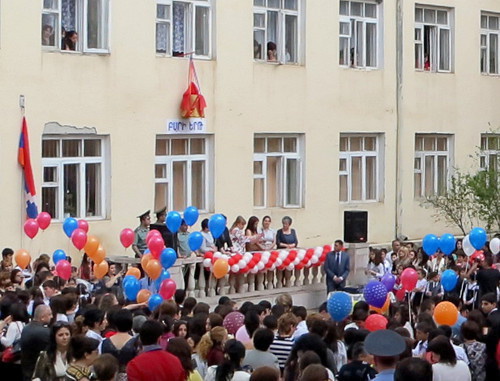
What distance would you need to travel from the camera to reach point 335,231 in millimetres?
30484

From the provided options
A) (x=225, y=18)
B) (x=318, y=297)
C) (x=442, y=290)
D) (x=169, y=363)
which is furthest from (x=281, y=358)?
(x=225, y=18)

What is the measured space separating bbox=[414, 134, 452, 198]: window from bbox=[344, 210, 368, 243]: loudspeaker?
537 centimetres

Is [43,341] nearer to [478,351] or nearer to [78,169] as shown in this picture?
[478,351]

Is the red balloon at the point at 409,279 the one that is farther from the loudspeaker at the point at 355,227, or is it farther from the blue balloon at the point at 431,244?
the loudspeaker at the point at 355,227

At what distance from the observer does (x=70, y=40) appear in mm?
25062

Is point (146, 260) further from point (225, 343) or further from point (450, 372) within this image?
point (450, 372)

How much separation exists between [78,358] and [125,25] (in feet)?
48.8

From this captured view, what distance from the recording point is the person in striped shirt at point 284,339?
12987 millimetres

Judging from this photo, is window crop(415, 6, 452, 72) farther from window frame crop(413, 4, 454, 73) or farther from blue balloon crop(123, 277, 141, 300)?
blue balloon crop(123, 277, 141, 300)

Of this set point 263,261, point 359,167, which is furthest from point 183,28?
point 359,167

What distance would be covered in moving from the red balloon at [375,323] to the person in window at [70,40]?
471 inches

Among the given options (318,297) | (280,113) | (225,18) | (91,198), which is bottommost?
(318,297)

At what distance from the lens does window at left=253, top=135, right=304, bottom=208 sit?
95.7 ft

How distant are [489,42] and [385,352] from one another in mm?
25252
